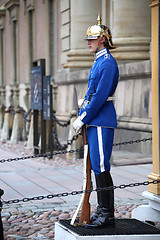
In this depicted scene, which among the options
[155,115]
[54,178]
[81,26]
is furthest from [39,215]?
[81,26]

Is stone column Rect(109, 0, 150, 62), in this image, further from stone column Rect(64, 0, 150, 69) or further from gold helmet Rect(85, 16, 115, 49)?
gold helmet Rect(85, 16, 115, 49)

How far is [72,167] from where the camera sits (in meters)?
9.35

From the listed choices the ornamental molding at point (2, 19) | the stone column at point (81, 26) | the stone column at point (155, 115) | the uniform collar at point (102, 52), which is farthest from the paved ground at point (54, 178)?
the ornamental molding at point (2, 19)

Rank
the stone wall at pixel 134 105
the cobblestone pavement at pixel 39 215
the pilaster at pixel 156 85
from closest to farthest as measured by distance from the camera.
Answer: the pilaster at pixel 156 85 < the cobblestone pavement at pixel 39 215 < the stone wall at pixel 134 105

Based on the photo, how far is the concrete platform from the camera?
4.21 meters

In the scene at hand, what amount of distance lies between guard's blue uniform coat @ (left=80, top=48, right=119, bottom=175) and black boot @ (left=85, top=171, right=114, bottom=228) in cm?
7

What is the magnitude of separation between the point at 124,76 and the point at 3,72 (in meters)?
17.4

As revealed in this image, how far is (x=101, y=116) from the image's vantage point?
441cm

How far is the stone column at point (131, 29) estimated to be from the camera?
40.8 ft

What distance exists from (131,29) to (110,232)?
887cm

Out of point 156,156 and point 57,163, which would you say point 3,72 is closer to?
point 57,163

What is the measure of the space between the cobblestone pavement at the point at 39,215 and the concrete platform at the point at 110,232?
0.49 meters

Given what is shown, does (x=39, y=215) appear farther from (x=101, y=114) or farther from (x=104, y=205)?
(x=101, y=114)

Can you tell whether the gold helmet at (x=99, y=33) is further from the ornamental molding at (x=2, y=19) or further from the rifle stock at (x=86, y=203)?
the ornamental molding at (x=2, y=19)
